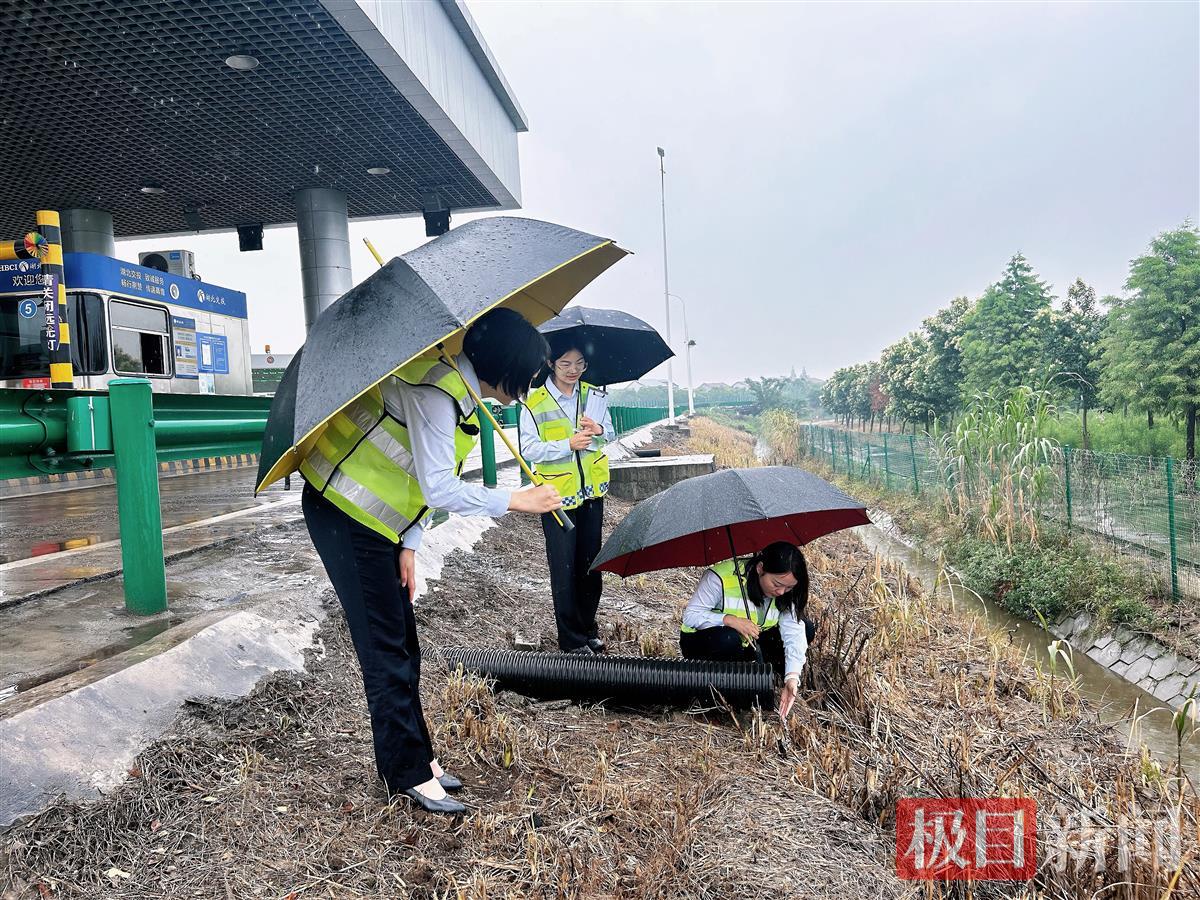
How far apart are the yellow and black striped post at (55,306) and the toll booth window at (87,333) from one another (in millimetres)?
577

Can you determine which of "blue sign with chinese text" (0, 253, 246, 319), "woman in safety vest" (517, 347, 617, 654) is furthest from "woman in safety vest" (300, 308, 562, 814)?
"blue sign with chinese text" (0, 253, 246, 319)

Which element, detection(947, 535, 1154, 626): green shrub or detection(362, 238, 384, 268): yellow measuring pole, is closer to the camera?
detection(362, 238, 384, 268): yellow measuring pole

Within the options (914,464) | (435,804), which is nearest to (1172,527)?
(914,464)

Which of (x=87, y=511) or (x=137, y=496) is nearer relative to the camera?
(x=137, y=496)

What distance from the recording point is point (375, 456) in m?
2.46

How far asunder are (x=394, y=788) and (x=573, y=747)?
3.26 ft

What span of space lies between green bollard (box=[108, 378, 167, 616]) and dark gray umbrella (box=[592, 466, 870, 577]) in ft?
6.66

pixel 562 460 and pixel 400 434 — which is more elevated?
pixel 400 434

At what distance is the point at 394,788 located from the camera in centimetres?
258

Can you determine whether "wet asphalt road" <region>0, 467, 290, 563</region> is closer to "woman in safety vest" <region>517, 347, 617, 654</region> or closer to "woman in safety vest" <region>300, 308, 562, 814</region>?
"woman in safety vest" <region>517, 347, 617, 654</region>

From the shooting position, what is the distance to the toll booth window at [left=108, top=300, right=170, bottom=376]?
430 inches

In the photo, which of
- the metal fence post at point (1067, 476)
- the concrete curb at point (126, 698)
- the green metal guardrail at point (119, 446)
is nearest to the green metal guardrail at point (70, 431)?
the green metal guardrail at point (119, 446)

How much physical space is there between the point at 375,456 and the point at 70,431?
189 cm

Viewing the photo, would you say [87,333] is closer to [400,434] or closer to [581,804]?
[400,434]
